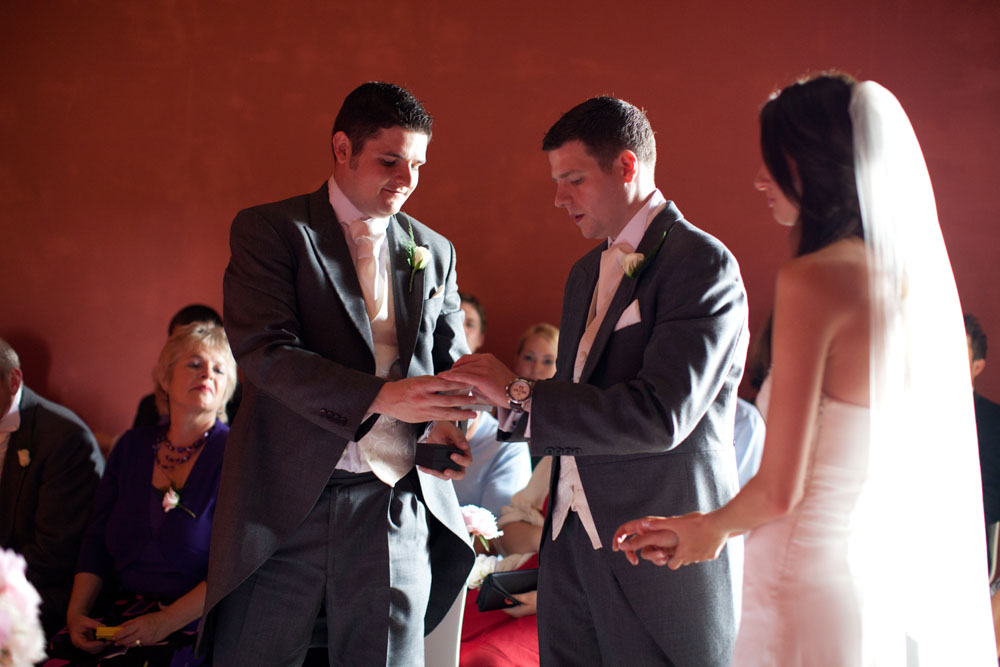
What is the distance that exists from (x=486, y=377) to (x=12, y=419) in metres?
2.34

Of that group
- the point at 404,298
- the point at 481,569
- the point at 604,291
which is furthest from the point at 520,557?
the point at 604,291

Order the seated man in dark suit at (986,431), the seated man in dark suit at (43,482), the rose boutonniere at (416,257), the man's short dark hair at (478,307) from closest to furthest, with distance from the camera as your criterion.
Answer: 1. the rose boutonniere at (416,257)
2. the seated man in dark suit at (43,482)
3. the seated man in dark suit at (986,431)
4. the man's short dark hair at (478,307)

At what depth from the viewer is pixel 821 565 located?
1.42 meters

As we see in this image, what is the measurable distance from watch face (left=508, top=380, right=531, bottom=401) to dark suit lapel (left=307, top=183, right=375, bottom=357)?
382 millimetres

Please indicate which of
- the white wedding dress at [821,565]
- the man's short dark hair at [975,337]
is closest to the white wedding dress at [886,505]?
the white wedding dress at [821,565]

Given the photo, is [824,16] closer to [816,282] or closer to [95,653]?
[816,282]

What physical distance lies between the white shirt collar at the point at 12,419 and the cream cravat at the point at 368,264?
1.97m

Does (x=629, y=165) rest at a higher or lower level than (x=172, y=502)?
higher

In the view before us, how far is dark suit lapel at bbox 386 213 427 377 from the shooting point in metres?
2.03

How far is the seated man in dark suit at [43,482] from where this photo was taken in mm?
3170

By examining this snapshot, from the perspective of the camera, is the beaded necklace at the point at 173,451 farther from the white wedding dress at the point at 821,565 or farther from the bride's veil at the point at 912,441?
the bride's veil at the point at 912,441

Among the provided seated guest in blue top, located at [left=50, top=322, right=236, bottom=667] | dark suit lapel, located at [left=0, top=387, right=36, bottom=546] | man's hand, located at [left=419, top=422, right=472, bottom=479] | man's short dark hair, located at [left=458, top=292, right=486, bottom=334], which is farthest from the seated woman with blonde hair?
dark suit lapel, located at [left=0, top=387, right=36, bottom=546]

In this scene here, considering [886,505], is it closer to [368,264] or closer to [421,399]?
[421,399]

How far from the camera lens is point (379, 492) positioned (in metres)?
2.00
